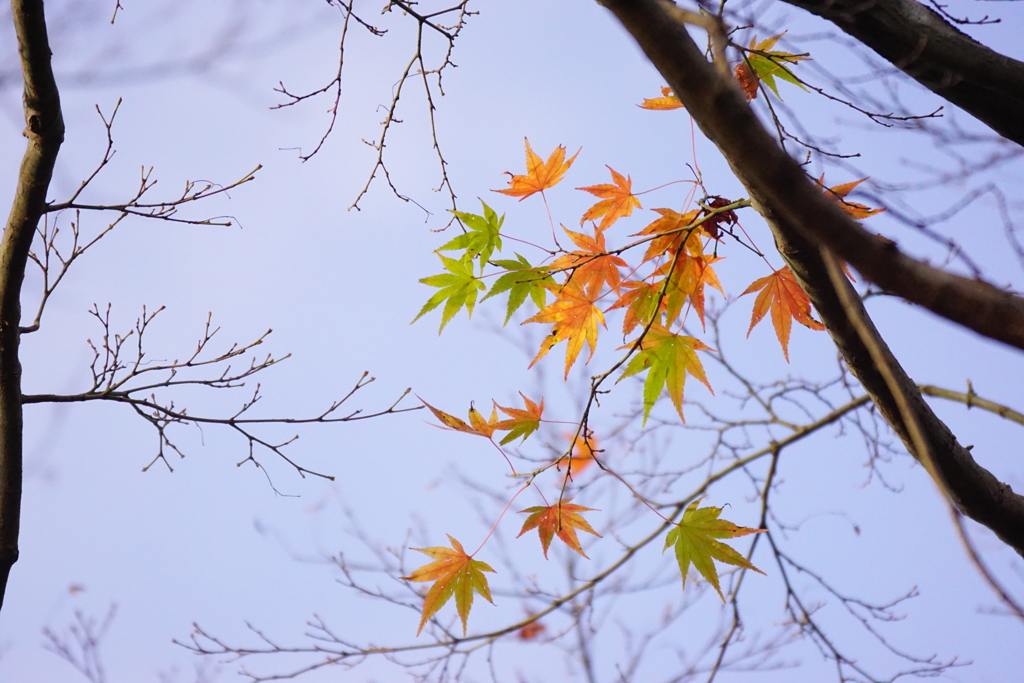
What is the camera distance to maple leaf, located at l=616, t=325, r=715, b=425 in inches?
61.4

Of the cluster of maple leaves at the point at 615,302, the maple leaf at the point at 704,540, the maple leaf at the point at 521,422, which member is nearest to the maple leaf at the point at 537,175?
the cluster of maple leaves at the point at 615,302

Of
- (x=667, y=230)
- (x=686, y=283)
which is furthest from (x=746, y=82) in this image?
(x=686, y=283)

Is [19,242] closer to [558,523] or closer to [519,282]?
[519,282]

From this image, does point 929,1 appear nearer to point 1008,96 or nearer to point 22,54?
point 1008,96

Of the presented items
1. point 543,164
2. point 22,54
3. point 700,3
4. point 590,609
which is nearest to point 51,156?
point 22,54

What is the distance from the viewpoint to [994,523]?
1.61 metres

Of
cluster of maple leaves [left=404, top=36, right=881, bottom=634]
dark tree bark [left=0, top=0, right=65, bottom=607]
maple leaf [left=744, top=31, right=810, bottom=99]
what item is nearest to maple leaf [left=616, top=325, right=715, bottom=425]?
cluster of maple leaves [left=404, top=36, right=881, bottom=634]

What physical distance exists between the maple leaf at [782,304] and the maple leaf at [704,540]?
45cm

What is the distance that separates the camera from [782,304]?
5.46 feet

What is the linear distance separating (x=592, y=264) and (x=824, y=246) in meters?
1.07

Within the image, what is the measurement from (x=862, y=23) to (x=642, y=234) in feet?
2.07

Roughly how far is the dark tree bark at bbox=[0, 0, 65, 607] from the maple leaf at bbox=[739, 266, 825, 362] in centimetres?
183

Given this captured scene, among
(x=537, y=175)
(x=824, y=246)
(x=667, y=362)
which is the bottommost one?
(x=824, y=246)

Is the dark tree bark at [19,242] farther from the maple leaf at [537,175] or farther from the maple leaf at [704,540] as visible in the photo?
the maple leaf at [704,540]
